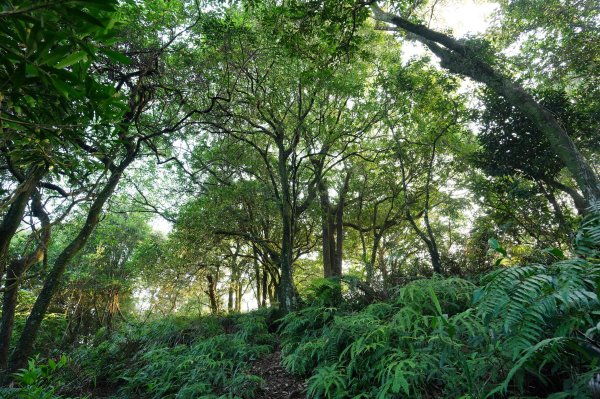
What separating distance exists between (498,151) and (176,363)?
9.00 m

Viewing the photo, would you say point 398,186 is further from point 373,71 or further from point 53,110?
point 53,110

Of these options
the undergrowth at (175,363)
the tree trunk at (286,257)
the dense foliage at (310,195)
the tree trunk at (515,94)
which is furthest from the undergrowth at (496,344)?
the tree trunk at (515,94)

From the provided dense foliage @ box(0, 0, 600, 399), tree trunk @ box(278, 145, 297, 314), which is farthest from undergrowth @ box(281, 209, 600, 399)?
tree trunk @ box(278, 145, 297, 314)

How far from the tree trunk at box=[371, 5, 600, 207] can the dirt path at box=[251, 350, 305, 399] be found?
5845mm

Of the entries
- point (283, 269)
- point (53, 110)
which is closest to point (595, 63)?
point (283, 269)

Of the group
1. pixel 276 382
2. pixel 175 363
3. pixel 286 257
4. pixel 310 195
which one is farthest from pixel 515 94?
pixel 175 363

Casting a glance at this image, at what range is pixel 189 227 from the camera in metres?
8.30

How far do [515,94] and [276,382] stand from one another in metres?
7.85

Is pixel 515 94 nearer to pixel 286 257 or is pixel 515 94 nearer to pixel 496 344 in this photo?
pixel 286 257

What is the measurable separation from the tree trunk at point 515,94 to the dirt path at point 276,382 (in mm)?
5845

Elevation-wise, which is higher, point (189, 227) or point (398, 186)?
point (398, 186)

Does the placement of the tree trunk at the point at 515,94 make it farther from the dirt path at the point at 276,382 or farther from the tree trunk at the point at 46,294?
the tree trunk at the point at 46,294

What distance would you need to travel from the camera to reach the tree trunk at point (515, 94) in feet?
19.7

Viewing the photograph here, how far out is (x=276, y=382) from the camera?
4.44 metres
